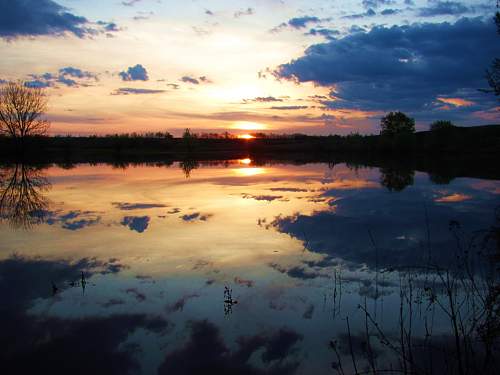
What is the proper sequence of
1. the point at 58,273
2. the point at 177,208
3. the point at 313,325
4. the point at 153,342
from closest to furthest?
the point at 153,342 < the point at 313,325 < the point at 58,273 < the point at 177,208

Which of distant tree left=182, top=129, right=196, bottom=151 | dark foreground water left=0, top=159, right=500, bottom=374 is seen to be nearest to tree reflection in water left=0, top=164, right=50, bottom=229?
dark foreground water left=0, top=159, right=500, bottom=374

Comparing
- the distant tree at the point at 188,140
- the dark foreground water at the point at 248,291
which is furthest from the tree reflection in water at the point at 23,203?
the distant tree at the point at 188,140

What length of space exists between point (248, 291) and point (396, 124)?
78618 millimetres

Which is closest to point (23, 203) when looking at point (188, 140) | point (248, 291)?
point (248, 291)

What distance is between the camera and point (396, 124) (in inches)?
3113

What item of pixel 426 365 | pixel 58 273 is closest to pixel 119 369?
pixel 426 365

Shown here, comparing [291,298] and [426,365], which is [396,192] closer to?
[291,298]

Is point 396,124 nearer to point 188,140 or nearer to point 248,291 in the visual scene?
point 188,140

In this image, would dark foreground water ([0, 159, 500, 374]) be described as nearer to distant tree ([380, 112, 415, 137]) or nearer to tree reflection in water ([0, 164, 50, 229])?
tree reflection in water ([0, 164, 50, 229])

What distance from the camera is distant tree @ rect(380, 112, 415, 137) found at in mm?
78062

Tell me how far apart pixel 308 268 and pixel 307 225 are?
4044 millimetres

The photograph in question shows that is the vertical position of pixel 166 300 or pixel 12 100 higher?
pixel 12 100

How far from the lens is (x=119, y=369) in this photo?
4527mm

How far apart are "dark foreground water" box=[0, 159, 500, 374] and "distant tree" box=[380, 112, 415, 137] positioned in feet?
221
